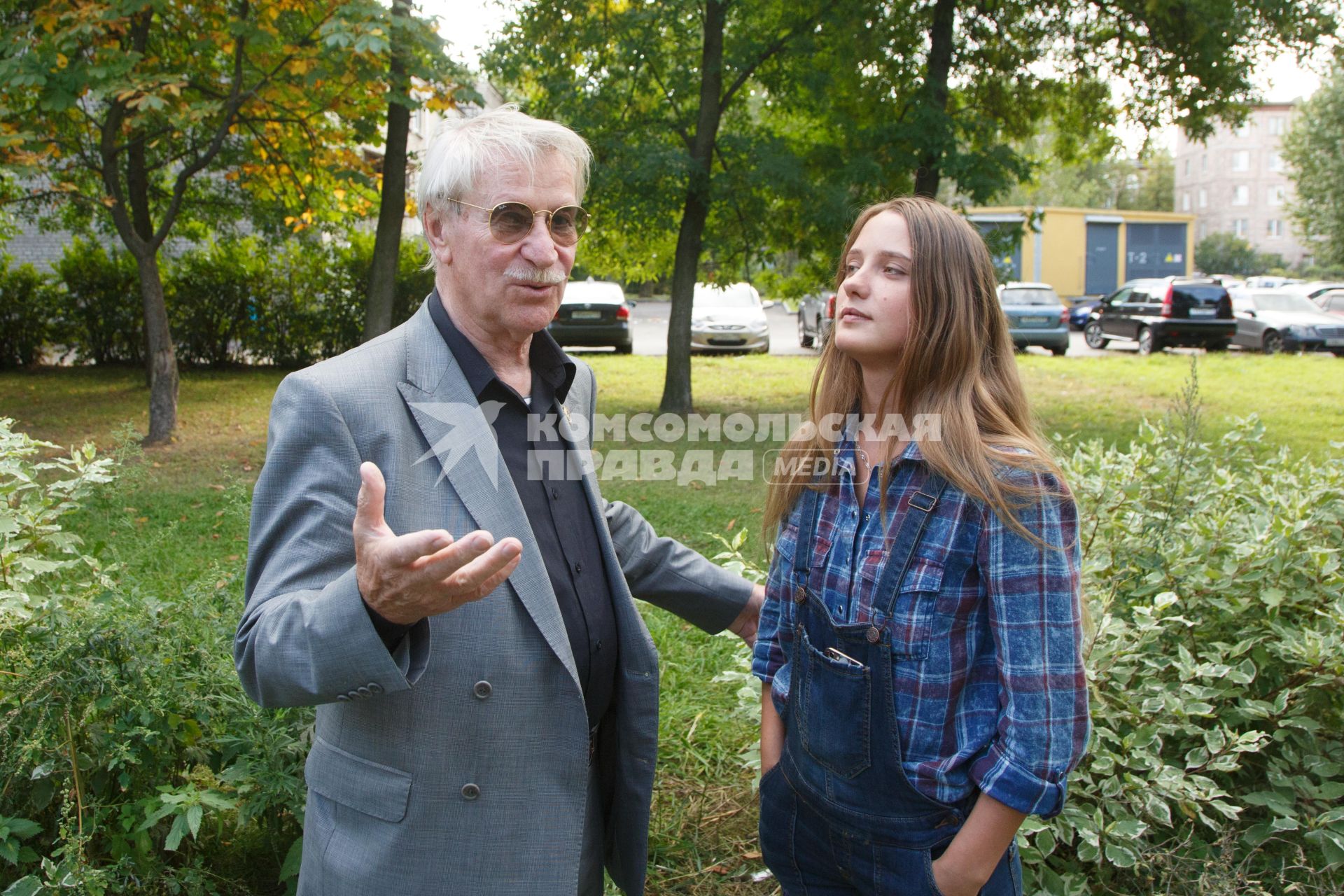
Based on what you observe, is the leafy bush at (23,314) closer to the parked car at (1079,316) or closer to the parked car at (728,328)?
the parked car at (728,328)

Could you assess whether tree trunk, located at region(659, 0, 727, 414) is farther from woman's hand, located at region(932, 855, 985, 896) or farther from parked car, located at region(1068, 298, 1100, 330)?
parked car, located at region(1068, 298, 1100, 330)

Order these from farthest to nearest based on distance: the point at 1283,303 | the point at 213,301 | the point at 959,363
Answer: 1. the point at 1283,303
2. the point at 213,301
3. the point at 959,363

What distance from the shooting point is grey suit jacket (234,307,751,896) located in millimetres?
1740

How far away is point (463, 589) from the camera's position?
151 cm

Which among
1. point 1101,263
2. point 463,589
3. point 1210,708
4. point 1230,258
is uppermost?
point 1230,258

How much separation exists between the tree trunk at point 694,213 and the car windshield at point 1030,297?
11.8 metres

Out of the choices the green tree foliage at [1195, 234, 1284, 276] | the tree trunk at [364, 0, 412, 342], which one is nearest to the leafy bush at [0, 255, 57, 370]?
the tree trunk at [364, 0, 412, 342]

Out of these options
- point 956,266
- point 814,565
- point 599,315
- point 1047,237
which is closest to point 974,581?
point 814,565

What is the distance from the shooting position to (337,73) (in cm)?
872

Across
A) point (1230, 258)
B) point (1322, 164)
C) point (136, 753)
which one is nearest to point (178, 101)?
point (136, 753)

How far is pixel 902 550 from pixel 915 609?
0.11 metres

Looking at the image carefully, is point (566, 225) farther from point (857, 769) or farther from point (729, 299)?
point (729, 299)

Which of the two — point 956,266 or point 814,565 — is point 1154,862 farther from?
point 956,266

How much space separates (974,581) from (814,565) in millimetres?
326
